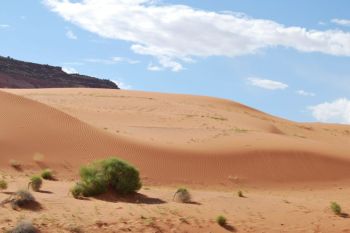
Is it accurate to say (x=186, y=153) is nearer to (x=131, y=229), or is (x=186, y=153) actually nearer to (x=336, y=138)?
(x=131, y=229)

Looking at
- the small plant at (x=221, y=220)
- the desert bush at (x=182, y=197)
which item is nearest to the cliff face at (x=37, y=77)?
the desert bush at (x=182, y=197)

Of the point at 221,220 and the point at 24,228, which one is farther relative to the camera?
the point at 221,220

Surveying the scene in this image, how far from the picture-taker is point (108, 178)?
18.7 meters

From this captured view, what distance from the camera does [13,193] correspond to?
1611cm

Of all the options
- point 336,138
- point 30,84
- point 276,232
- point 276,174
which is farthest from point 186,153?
point 30,84

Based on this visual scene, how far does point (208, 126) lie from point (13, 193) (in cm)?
2589

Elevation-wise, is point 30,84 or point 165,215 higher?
point 30,84

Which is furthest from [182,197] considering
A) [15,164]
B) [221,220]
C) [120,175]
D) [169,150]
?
[169,150]

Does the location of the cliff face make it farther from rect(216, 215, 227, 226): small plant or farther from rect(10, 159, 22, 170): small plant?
rect(216, 215, 227, 226): small plant

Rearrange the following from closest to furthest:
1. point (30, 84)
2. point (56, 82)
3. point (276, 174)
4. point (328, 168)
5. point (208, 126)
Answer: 1. point (276, 174)
2. point (328, 168)
3. point (208, 126)
4. point (30, 84)
5. point (56, 82)

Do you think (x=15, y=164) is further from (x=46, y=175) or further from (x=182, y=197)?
(x=182, y=197)

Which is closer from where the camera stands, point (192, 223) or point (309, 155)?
point (192, 223)

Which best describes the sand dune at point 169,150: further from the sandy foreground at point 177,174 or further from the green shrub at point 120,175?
the green shrub at point 120,175

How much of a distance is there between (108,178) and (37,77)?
80557mm
